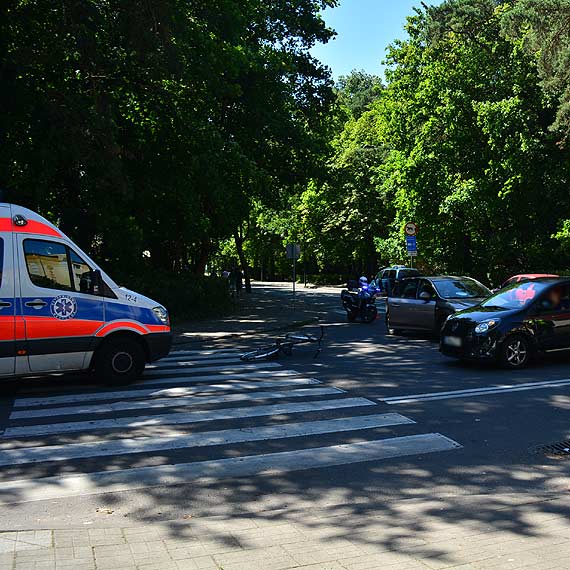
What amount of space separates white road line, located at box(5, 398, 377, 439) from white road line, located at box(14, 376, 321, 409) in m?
1.24

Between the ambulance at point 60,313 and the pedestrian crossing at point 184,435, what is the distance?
48cm

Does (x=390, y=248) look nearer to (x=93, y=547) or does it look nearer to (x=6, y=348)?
(x=6, y=348)

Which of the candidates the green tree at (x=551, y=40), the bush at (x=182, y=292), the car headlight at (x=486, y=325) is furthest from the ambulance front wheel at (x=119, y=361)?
the green tree at (x=551, y=40)

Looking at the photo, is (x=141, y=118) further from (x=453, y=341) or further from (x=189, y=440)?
(x=189, y=440)

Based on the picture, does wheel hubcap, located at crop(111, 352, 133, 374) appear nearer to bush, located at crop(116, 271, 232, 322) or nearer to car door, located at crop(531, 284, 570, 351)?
car door, located at crop(531, 284, 570, 351)

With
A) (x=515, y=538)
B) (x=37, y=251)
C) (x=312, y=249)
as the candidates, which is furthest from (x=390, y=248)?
(x=515, y=538)

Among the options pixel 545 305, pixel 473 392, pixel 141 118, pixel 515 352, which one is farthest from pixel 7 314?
pixel 141 118

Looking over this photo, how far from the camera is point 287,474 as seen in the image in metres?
5.76

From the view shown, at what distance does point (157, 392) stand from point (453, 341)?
529 cm

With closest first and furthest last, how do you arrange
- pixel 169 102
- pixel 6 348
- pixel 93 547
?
1. pixel 93 547
2. pixel 6 348
3. pixel 169 102

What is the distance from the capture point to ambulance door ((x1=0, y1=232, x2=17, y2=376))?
8.98 metres

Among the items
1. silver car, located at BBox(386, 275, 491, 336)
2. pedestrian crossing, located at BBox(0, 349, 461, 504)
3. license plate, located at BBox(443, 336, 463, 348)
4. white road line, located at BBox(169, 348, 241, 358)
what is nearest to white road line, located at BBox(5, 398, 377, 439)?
pedestrian crossing, located at BBox(0, 349, 461, 504)

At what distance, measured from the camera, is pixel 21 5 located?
16.7 m

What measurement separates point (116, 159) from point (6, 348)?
8866mm
